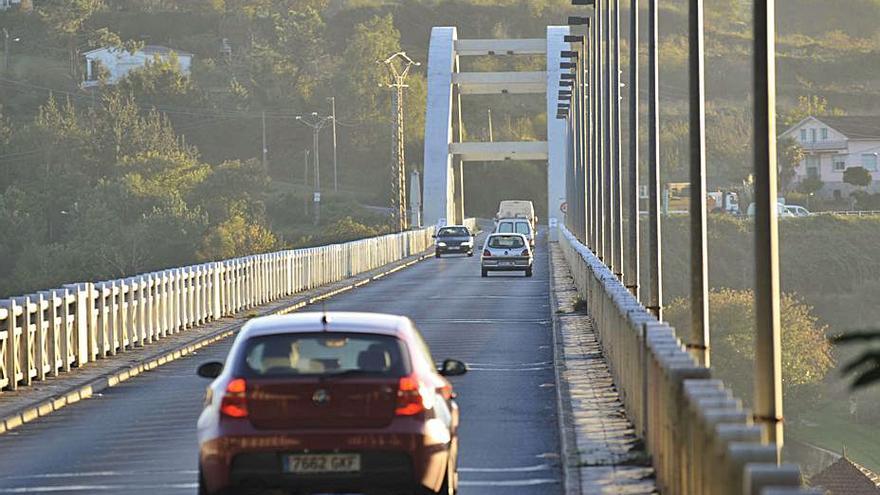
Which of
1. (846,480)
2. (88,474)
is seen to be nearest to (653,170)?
(88,474)

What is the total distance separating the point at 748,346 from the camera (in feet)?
320

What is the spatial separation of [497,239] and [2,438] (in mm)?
48333

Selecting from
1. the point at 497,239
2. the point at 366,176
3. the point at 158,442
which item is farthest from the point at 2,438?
the point at 366,176

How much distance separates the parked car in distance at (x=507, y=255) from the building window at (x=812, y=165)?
108 m

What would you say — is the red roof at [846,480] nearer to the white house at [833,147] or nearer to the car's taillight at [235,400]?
the car's taillight at [235,400]

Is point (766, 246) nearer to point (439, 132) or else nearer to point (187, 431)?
point (187, 431)

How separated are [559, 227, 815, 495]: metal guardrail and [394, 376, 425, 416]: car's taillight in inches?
58.4

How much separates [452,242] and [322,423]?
77.4 meters

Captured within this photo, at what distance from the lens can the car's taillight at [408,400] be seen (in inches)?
441

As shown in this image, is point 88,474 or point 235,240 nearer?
point 88,474

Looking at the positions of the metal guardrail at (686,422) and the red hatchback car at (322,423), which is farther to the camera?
the red hatchback car at (322,423)

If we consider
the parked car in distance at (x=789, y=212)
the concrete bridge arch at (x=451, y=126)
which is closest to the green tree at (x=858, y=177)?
the parked car in distance at (x=789, y=212)

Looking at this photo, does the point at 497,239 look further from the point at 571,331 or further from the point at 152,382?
the point at 152,382

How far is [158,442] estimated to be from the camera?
1733cm
